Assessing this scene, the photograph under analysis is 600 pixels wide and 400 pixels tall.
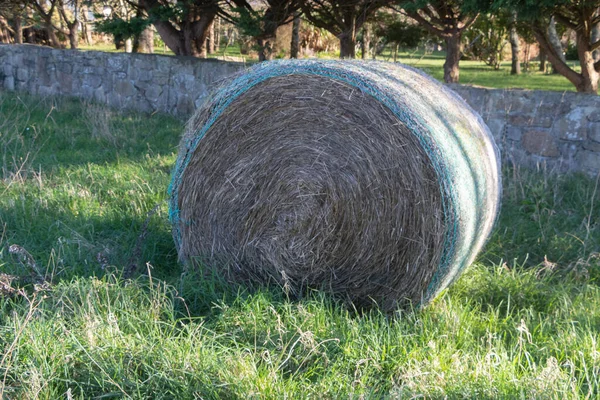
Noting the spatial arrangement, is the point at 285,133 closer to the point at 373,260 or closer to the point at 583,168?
the point at 373,260

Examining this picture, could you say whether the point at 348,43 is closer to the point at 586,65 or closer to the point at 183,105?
the point at 183,105

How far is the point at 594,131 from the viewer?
7160 mm

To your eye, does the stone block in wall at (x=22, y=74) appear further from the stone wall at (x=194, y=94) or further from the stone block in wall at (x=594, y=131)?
the stone block in wall at (x=594, y=131)

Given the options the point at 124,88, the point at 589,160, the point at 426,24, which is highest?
the point at 426,24

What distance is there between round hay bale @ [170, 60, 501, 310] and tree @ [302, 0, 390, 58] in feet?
22.6

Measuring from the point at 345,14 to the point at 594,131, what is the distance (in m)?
5.74

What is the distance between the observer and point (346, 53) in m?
12.0

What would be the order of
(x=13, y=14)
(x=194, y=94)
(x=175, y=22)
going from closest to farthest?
(x=194, y=94) < (x=175, y=22) < (x=13, y=14)

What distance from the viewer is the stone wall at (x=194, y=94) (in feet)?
24.0

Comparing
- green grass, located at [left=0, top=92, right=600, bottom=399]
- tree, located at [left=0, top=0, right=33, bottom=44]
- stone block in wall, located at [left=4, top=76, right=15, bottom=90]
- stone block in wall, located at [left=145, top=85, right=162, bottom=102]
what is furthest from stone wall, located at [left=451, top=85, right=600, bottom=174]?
tree, located at [left=0, top=0, right=33, bottom=44]

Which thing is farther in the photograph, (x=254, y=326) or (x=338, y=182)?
(x=338, y=182)

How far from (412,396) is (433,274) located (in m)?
1.14

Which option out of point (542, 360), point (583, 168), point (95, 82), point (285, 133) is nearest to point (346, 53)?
point (95, 82)

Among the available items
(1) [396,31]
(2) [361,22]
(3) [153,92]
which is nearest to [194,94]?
(3) [153,92]
